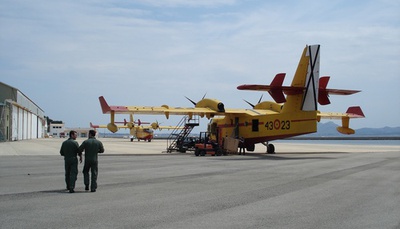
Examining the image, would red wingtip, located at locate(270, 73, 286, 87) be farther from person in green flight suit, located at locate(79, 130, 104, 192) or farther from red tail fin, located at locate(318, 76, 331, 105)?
person in green flight suit, located at locate(79, 130, 104, 192)

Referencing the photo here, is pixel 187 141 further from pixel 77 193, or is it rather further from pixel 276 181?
pixel 77 193

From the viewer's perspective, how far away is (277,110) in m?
36.7

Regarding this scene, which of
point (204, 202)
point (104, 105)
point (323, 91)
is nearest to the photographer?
point (204, 202)

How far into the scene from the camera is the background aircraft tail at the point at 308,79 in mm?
27406

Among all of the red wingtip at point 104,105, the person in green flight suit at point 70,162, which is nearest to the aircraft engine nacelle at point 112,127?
the red wingtip at point 104,105

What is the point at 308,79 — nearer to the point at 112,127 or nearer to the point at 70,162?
the point at 112,127

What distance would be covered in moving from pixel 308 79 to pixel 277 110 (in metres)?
9.06

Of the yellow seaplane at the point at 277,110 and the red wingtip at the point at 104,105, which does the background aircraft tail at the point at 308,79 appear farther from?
the red wingtip at the point at 104,105

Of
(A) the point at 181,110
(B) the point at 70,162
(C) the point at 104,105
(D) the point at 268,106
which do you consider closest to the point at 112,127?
(C) the point at 104,105

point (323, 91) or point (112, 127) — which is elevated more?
point (323, 91)

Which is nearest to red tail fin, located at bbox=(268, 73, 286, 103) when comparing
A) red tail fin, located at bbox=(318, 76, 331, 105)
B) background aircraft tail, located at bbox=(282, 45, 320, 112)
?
background aircraft tail, located at bbox=(282, 45, 320, 112)

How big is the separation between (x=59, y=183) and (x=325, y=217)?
871cm

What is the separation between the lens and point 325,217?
8.55 meters

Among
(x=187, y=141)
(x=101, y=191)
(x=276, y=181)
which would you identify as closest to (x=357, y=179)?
(x=276, y=181)
